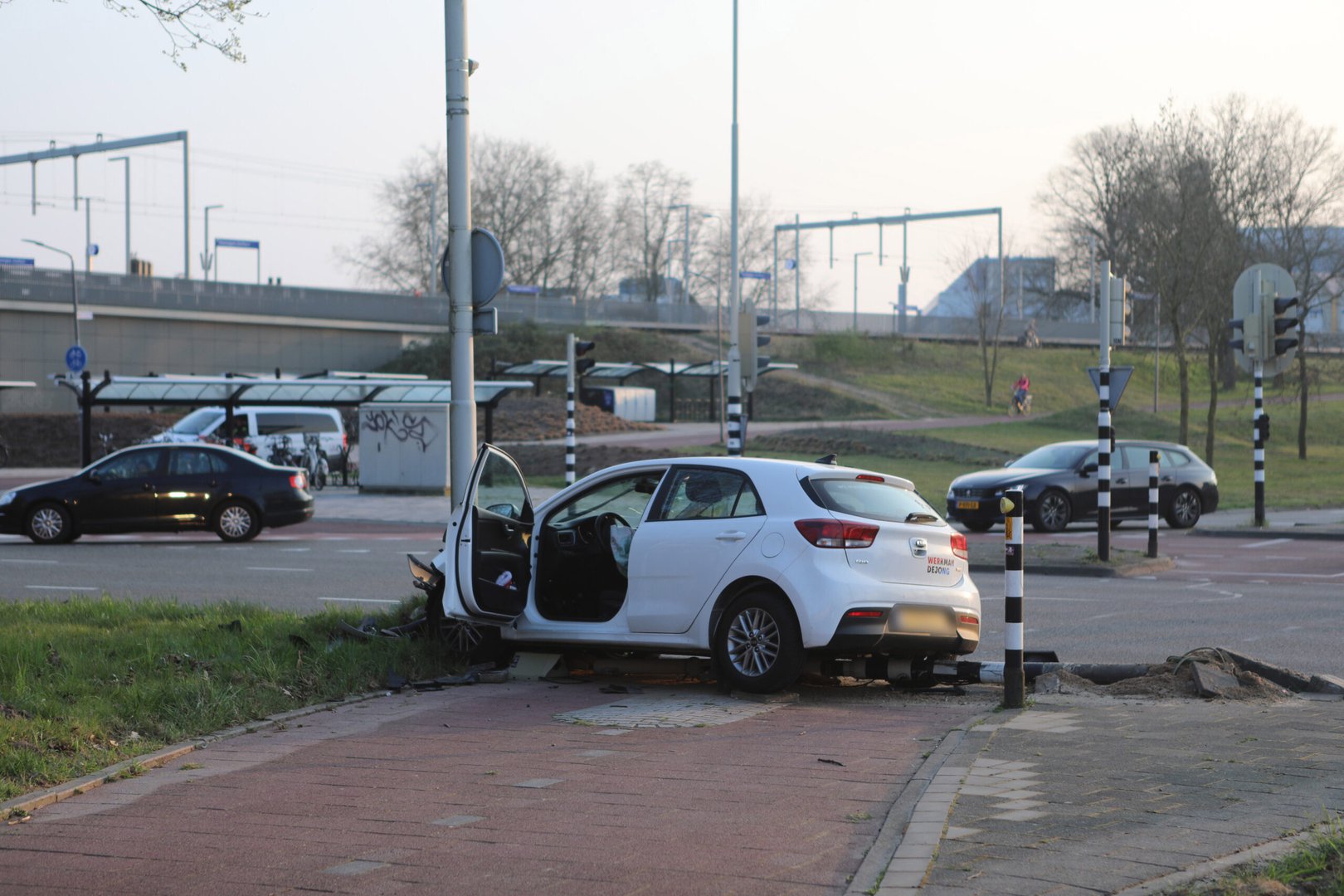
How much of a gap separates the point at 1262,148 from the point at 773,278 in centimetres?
5129

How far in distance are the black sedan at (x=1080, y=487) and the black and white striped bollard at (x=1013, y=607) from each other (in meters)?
13.3

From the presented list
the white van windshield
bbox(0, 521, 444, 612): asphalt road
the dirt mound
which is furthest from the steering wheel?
the dirt mound

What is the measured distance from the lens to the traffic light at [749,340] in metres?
25.2

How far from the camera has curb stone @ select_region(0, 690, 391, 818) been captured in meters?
5.89

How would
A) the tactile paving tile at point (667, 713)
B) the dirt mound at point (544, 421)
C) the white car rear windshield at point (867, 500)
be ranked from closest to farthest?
the tactile paving tile at point (667, 713), the white car rear windshield at point (867, 500), the dirt mound at point (544, 421)

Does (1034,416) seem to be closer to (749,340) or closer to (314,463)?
(314,463)

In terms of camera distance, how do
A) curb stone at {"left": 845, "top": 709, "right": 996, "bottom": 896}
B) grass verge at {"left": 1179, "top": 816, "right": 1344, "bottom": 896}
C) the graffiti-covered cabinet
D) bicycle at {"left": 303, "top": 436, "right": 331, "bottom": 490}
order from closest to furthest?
grass verge at {"left": 1179, "top": 816, "right": 1344, "bottom": 896}
curb stone at {"left": 845, "top": 709, "right": 996, "bottom": 896}
the graffiti-covered cabinet
bicycle at {"left": 303, "top": 436, "right": 331, "bottom": 490}

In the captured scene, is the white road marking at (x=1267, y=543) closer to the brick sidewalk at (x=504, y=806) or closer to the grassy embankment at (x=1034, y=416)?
the grassy embankment at (x=1034, y=416)

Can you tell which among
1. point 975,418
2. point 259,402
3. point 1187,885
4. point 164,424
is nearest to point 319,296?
point 164,424

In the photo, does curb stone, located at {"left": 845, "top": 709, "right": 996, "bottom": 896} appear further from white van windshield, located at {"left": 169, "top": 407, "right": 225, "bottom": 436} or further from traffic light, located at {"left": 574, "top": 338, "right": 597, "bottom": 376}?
white van windshield, located at {"left": 169, "top": 407, "right": 225, "bottom": 436}

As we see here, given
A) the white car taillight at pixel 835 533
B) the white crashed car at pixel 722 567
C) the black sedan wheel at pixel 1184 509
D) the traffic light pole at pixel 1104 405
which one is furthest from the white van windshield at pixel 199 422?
the white car taillight at pixel 835 533

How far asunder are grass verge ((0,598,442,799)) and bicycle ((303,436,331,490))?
2166 centimetres

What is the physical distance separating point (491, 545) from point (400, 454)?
2196cm

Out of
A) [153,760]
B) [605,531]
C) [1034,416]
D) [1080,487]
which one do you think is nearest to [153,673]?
[153,760]
